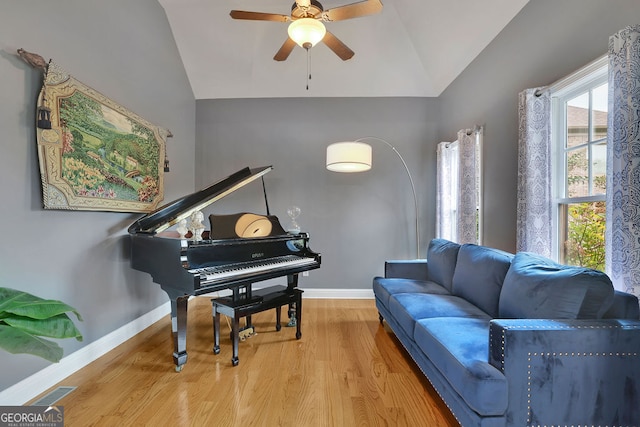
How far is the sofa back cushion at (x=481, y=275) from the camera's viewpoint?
221 cm

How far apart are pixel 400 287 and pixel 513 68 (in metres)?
2.32

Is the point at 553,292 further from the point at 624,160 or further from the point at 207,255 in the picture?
the point at 207,255

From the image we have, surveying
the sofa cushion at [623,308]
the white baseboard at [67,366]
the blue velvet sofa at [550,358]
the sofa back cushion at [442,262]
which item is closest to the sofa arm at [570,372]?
the blue velvet sofa at [550,358]

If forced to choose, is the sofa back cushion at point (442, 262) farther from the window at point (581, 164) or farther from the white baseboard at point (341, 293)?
the white baseboard at point (341, 293)

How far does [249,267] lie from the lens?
255cm

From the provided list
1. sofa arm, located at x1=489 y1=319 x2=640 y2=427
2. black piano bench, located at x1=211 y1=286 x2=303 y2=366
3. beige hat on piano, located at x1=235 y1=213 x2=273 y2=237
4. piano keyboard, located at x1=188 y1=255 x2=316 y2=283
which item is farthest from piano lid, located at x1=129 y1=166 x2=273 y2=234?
sofa arm, located at x1=489 y1=319 x2=640 y2=427

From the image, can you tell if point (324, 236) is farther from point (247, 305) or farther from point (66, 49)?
point (66, 49)

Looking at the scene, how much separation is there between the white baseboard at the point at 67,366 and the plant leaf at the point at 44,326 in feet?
4.20

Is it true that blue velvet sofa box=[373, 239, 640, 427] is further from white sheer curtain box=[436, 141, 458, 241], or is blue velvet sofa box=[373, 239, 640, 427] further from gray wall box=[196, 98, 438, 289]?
gray wall box=[196, 98, 438, 289]

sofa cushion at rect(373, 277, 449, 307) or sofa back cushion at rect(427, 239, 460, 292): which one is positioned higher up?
sofa back cushion at rect(427, 239, 460, 292)

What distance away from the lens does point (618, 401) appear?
1.39 meters

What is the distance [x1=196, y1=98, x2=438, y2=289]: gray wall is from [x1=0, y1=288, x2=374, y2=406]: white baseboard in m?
1.75

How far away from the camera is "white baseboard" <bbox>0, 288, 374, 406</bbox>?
1.86 meters

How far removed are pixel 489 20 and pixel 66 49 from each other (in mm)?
3689
